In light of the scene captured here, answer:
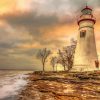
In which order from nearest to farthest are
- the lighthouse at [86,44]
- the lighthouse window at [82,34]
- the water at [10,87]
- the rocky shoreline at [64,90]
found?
1. the rocky shoreline at [64,90]
2. the water at [10,87]
3. the lighthouse at [86,44]
4. the lighthouse window at [82,34]

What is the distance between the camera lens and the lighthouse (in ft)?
117

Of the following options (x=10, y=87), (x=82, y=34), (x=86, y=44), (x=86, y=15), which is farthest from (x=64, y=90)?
(x=86, y=15)

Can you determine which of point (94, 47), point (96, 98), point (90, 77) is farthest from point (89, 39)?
point (96, 98)

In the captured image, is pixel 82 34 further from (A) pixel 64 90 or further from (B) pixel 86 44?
(A) pixel 64 90

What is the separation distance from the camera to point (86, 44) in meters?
36.8

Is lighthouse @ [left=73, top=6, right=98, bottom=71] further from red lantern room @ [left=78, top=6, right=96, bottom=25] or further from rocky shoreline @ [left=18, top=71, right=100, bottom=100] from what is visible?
rocky shoreline @ [left=18, top=71, right=100, bottom=100]

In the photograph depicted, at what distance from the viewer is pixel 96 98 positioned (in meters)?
12.7

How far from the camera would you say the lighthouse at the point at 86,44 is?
1404 inches

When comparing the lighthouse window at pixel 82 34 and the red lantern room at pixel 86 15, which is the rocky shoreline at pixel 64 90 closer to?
the lighthouse window at pixel 82 34

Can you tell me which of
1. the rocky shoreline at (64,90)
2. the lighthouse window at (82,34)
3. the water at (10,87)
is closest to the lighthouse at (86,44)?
the lighthouse window at (82,34)

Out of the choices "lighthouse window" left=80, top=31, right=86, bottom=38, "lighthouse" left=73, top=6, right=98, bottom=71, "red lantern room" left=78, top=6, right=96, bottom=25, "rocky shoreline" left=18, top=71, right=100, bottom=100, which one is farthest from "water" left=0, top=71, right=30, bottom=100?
"red lantern room" left=78, top=6, right=96, bottom=25

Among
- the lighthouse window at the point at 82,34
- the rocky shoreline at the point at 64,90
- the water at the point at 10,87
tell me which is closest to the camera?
the rocky shoreline at the point at 64,90

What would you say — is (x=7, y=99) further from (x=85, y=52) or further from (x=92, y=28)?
(x=92, y=28)

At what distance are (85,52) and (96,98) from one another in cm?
2392
